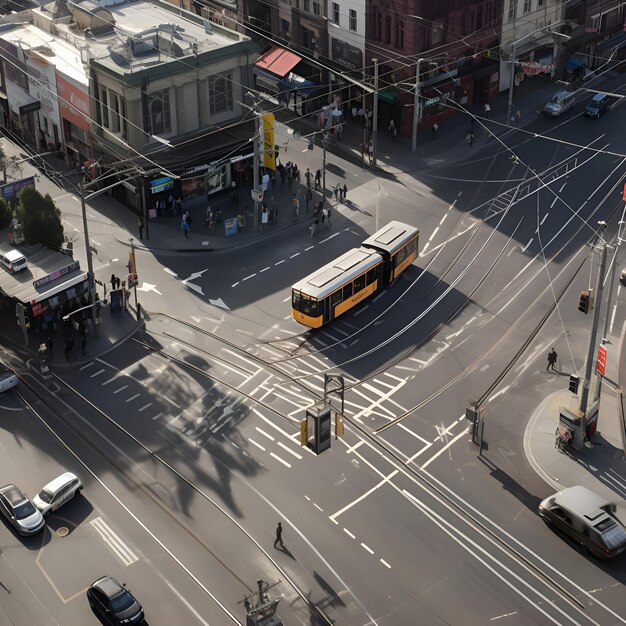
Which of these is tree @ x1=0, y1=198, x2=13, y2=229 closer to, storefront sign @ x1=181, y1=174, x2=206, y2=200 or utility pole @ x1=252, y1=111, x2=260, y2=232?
storefront sign @ x1=181, y1=174, x2=206, y2=200

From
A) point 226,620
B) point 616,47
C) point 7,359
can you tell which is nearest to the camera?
point 226,620

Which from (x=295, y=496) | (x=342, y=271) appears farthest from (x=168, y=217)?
(x=295, y=496)

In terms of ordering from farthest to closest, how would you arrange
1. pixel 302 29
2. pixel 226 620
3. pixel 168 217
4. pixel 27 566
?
pixel 302 29
pixel 168 217
pixel 27 566
pixel 226 620

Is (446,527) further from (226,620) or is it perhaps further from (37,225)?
(37,225)

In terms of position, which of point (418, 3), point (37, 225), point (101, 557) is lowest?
point (101, 557)

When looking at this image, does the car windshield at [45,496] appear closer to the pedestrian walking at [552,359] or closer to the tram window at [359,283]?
the tram window at [359,283]

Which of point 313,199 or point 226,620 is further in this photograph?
point 313,199

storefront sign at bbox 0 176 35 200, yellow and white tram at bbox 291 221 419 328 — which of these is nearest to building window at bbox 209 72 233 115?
storefront sign at bbox 0 176 35 200
